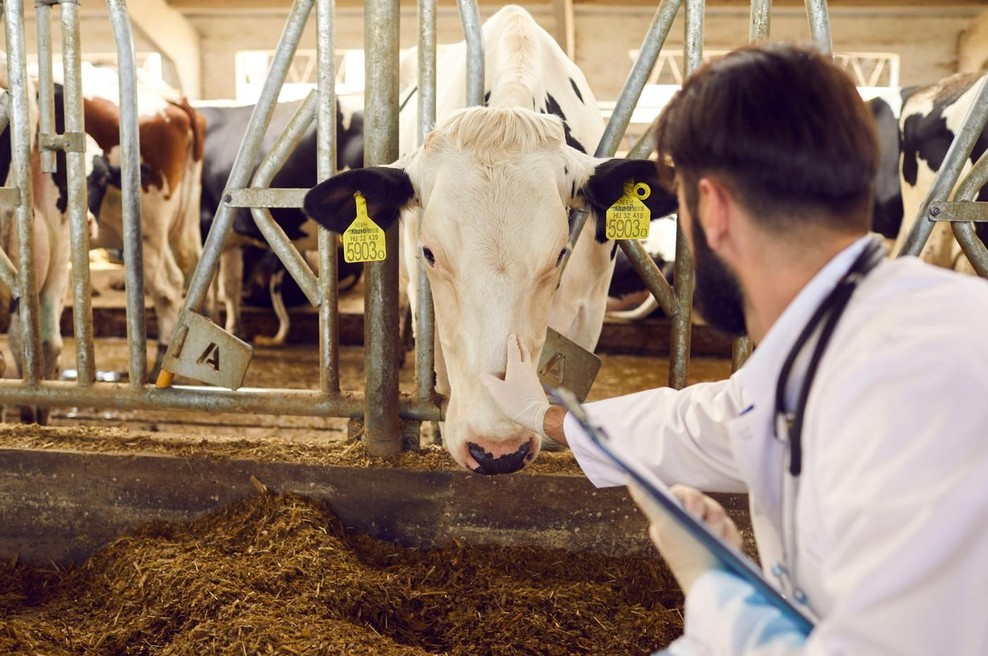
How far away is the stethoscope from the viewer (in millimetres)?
1028

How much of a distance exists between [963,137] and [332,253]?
1873 millimetres

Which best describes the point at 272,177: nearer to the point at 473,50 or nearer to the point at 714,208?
the point at 473,50

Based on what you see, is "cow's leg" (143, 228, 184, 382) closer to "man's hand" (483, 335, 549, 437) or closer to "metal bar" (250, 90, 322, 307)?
"metal bar" (250, 90, 322, 307)

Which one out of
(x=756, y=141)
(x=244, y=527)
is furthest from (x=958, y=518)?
(x=244, y=527)

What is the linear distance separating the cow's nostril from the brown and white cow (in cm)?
380

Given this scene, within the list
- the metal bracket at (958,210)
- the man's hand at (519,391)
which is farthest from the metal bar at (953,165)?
the man's hand at (519,391)

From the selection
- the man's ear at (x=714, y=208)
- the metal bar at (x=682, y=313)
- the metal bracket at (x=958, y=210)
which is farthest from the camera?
the metal bar at (x=682, y=313)

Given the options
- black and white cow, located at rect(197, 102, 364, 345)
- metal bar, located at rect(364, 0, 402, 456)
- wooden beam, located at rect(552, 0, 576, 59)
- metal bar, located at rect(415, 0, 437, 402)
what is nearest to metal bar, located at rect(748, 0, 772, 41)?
metal bar, located at rect(415, 0, 437, 402)

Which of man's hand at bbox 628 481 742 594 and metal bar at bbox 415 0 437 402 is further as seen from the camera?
metal bar at bbox 415 0 437 402

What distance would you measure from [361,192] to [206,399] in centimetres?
Result: 91

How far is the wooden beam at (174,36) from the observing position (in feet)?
36.7

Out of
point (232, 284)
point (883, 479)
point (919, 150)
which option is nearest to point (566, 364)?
point (883, 479)

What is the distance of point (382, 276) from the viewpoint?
8.58 feet

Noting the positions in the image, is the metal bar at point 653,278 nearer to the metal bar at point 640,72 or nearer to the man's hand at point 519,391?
the metal bar at point 640,72
